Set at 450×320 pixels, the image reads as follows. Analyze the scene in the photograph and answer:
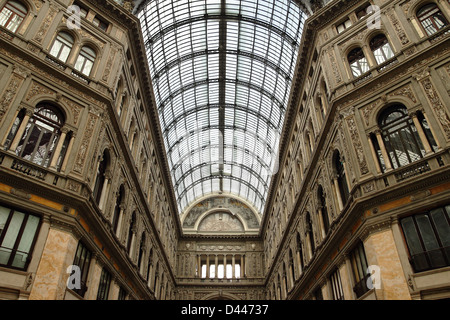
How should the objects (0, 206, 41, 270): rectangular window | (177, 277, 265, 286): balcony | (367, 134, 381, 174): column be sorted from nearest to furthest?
(0, 206, 41, 270): rectangular window
(367, 134, 381, 174): column
(177, 277, 265, 286): balcony

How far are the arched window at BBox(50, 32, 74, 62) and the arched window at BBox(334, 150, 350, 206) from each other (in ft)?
48.9

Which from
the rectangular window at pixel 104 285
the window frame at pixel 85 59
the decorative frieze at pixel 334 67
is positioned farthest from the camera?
the decorative frieze at pixel 334 67

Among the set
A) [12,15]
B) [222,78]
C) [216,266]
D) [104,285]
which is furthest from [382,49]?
[216,266]

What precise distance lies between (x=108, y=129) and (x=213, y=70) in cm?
1999

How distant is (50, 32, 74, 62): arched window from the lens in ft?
51.9

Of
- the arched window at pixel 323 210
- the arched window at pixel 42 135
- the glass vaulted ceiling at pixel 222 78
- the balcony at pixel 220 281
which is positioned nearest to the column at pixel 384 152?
the arched window at pixel 323 210

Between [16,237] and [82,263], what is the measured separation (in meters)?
3.27

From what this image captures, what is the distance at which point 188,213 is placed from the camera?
4769cm

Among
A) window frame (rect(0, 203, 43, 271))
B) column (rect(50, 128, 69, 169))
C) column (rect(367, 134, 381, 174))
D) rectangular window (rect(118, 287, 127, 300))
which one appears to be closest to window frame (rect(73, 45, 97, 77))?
column (rect(50, 128, 69, 169))

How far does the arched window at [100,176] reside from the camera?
16.1 m

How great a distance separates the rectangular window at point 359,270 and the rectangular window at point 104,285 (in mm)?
11870

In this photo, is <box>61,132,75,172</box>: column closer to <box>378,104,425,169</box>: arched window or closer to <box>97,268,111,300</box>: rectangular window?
<box>97,268,111,300</box>: rectangular window

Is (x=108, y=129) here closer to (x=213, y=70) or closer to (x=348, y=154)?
(x=348, y=154)

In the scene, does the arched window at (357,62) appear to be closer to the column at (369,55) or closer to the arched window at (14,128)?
the column at (369,55)
